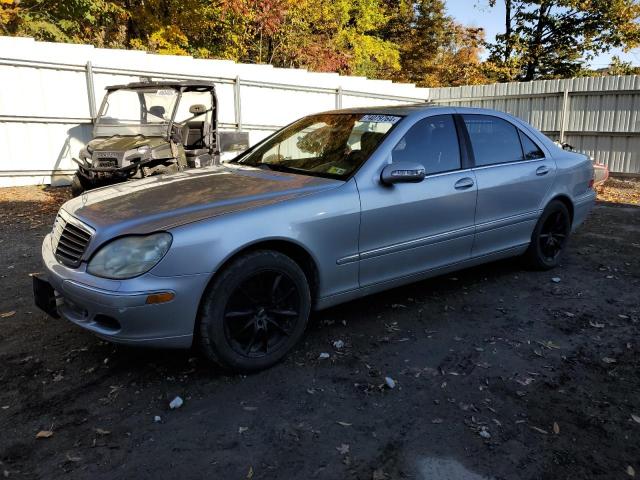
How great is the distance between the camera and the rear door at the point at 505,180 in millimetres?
4305

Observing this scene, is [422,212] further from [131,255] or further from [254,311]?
[131,255]

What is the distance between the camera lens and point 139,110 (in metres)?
8.08

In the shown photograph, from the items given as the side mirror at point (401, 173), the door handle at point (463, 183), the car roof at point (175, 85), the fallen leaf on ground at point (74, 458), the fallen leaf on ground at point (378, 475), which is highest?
the car roof at point (175, 85)

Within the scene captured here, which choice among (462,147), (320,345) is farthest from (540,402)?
(462,147)

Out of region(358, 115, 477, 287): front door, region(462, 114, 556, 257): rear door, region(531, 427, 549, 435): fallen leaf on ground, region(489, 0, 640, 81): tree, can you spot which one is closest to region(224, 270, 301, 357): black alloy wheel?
region(358, 115, 477, 287): front door

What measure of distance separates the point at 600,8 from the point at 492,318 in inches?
828

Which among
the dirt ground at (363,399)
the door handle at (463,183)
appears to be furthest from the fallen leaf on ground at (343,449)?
the door handle at (463,183)

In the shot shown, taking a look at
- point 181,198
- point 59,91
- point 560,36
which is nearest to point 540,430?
point 181,198

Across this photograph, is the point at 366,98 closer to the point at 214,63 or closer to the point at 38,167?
the point at 214,63

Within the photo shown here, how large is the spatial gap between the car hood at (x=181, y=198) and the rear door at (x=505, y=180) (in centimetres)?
153

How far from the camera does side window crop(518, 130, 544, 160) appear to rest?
478cm

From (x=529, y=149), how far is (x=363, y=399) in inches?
123

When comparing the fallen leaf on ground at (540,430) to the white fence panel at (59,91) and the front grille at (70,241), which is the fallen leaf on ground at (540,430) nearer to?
the front grille at (70,241)

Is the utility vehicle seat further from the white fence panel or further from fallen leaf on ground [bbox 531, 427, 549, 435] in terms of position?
fallen leaf on ground [bbox 531, 427, 549, 435]
